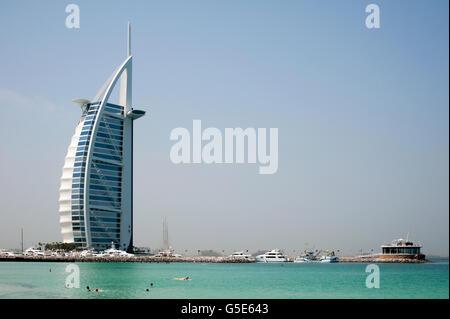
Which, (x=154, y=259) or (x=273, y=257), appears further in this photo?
(x=273, y=257)

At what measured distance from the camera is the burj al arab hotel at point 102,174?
130625mm

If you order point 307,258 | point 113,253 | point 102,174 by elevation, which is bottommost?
point 307,258

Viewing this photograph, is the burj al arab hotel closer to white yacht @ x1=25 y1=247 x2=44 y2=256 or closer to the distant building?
white yacht @ x1=25 y1=247 x2=44 y2=256

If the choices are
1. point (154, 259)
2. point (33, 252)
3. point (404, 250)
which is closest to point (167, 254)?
point (154, 259)

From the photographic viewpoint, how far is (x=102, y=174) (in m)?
135

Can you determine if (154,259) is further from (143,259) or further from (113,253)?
(113,253)

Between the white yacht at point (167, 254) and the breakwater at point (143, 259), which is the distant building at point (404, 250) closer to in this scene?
the breakwater at point (143, 259)

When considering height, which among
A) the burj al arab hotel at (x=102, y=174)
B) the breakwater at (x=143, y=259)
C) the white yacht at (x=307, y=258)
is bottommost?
the white yacht at (x=307, y=258)

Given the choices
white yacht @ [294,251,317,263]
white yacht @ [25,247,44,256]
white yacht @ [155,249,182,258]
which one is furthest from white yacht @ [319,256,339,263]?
white yacht @ [25,247,44,256]

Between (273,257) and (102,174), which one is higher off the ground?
(102,174)

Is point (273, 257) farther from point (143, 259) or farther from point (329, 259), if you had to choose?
point (143, 259)

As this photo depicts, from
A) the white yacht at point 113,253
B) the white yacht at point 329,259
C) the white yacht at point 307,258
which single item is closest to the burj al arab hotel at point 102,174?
the white yacht at point 113,253

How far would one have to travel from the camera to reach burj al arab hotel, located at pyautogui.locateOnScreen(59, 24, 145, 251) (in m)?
131
